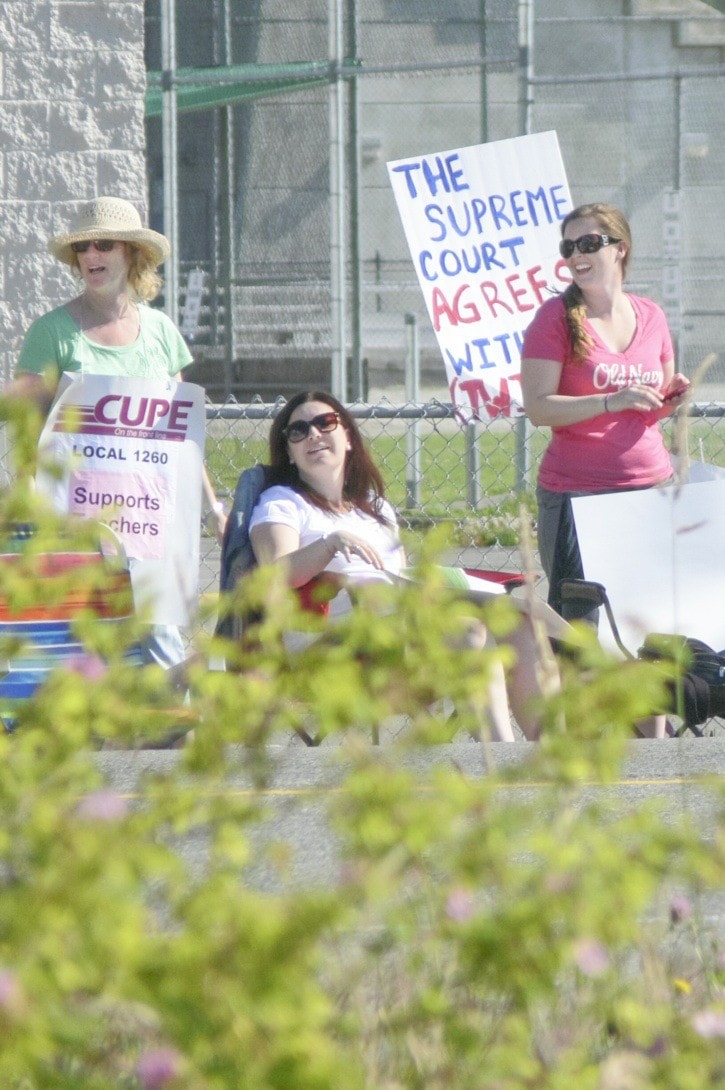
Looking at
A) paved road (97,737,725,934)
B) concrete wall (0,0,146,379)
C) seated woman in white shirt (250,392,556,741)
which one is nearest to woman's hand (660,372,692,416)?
seated woman in white shirt (250,392,556,741)

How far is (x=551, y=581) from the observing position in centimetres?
488

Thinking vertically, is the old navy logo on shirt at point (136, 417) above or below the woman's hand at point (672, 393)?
below

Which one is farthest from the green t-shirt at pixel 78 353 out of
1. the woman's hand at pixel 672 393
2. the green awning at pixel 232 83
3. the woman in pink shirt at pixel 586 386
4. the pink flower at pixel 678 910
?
the green awning at pixel 232 83

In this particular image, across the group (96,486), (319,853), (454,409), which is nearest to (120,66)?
(454,409)

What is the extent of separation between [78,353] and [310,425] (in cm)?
71

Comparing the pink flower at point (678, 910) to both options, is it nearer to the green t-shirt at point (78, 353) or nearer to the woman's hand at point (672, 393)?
the woman's hand at point (672, 393)

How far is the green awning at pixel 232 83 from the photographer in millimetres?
11078

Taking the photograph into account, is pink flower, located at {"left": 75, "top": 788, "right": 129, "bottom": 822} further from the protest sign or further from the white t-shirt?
the protest sign

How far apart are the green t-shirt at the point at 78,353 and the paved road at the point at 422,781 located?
→ 1372 millimetres

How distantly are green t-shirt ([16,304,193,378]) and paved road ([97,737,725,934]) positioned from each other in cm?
137

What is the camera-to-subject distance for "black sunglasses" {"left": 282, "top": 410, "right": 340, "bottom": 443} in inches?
186

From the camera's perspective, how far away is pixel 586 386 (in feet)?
15.9

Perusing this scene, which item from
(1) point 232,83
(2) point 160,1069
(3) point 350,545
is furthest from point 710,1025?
(1) point 232,83

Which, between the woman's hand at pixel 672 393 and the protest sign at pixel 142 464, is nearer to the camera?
the protest sign at pixel 142 464
